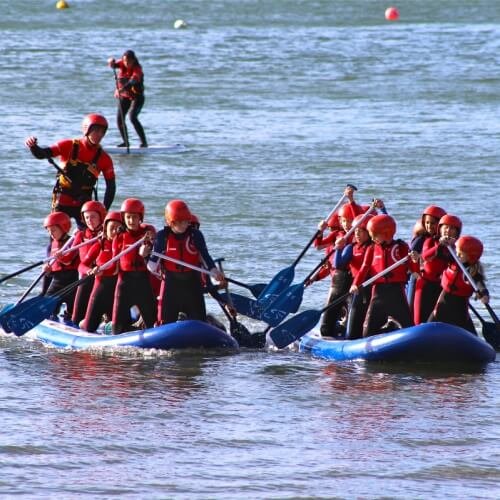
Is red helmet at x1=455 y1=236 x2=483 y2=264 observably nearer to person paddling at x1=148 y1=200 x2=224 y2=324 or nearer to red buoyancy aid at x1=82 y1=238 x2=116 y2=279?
person paddling at x1=148 y1=200 x2=224 y2=324

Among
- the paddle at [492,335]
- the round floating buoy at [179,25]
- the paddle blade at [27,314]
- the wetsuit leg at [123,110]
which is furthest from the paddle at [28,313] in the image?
the round floating buoy at [179,25]

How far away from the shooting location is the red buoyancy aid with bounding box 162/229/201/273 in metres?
12.4

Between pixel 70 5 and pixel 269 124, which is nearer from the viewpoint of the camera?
pixel 269 124

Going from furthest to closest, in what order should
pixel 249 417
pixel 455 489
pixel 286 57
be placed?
pixel 286 57
pixel 249 417
pixel 455 489

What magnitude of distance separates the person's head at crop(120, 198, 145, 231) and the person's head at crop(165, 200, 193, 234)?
0.22 metres

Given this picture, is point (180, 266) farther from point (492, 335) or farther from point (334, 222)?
point (492, 335)

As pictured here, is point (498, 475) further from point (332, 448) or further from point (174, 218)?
point (174, 218)

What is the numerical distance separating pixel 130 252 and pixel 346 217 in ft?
6.13

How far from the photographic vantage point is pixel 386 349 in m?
12.0

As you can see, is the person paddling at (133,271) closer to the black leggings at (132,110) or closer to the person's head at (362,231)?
the person's head at (362,231)

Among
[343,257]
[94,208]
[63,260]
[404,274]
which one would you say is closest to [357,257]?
[343,257]

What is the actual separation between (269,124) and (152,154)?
13.3ft

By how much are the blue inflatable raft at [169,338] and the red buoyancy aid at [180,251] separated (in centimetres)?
48

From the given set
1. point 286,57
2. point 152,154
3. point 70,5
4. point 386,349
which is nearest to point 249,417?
point 386,349
